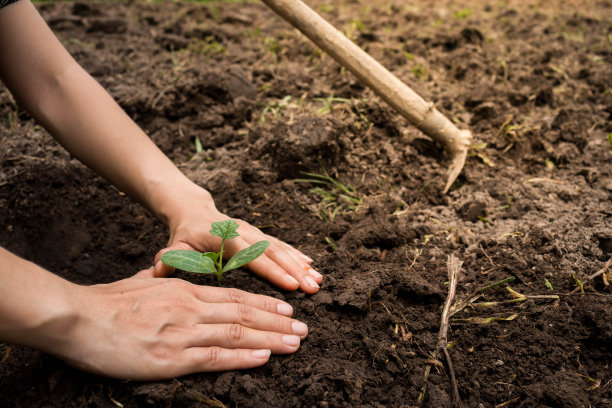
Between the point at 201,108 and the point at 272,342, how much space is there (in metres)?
1.82

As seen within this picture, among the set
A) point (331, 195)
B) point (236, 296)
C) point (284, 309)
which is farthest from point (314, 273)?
point (331, 195)

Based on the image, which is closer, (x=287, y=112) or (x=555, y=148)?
(x=555, y=148)

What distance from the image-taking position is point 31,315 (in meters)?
1.17

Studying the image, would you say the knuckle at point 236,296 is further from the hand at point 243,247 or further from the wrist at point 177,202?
the wrist at point 177,202

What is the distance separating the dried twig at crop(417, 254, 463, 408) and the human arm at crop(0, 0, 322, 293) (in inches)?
18.5

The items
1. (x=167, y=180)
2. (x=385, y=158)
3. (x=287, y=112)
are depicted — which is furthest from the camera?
(x=287, y=112)

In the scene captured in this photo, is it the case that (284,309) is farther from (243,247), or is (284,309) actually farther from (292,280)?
(243,247)

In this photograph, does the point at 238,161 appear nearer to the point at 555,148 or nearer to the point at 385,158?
the point at 385,158

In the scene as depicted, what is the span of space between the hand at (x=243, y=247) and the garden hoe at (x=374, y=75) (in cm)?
100

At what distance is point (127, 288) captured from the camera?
55.6 inches

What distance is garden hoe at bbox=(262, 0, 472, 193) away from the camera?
2.27 m

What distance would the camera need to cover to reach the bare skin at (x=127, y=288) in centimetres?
122

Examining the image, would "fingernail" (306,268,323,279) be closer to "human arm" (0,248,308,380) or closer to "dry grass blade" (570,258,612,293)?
"human arm" (0,248,308,380)

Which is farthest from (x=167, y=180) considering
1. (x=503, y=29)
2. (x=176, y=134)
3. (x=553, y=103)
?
(x=503, y=29)
